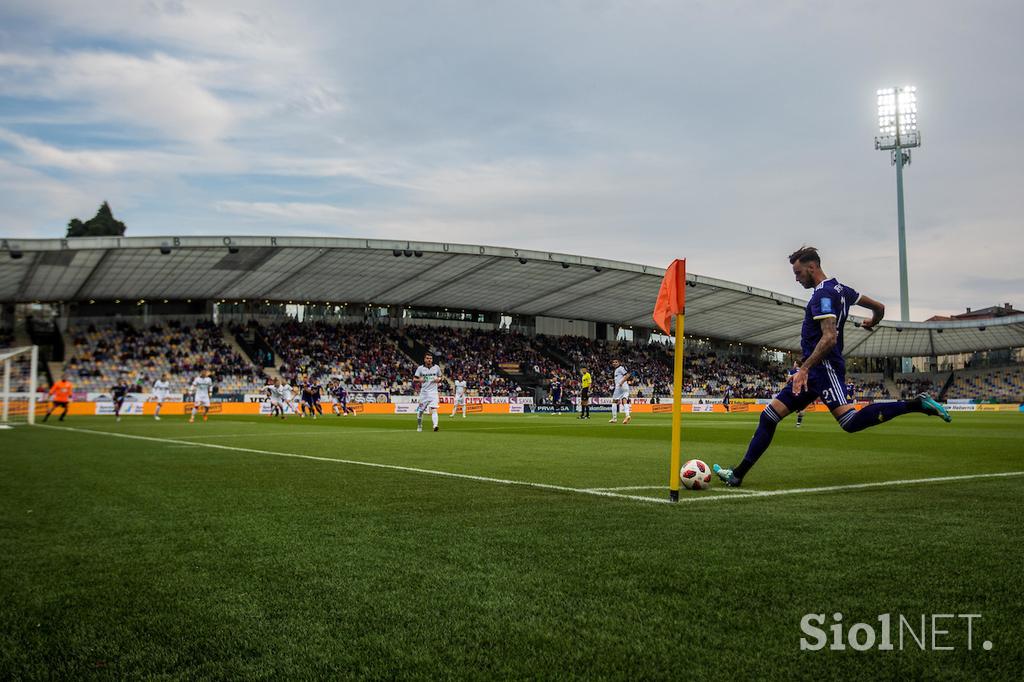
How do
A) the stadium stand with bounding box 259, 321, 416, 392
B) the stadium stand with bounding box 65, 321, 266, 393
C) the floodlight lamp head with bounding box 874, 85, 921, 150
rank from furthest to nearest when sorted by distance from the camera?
the floodlight lamp head with bounding box 874, 85, 921, 150, the stadium stand with bounding box 259, 321, 416, 392, the stadium stand with bounding box 65, 321, 266, 393

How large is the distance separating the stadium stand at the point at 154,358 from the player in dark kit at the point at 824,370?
40.8 m

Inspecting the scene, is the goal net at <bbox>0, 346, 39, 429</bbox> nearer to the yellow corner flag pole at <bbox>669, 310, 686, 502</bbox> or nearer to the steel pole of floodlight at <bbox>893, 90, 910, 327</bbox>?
the yellow corner flag pole at <bbox>669, 310, 686, 502</bbox>

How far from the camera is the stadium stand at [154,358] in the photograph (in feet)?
142

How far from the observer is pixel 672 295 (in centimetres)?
668

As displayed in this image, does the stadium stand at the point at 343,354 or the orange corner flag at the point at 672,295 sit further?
the stadium stand at the point at 343,354

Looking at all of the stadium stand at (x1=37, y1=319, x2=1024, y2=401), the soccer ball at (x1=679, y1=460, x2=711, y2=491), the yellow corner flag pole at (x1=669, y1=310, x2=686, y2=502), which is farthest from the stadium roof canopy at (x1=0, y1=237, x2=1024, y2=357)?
the yellow corner flag pole at (x1=669, y1=310, x2=686, y2=502)

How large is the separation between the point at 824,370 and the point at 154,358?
46443mm

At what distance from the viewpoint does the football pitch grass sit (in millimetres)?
2775

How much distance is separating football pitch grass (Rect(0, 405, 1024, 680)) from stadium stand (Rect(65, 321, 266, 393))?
38.6m

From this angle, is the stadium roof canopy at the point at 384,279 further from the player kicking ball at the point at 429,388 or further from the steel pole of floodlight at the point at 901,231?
the player kicking ball at the point at 429,388

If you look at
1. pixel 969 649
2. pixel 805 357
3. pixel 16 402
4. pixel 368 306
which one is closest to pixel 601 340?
pixel 368 306

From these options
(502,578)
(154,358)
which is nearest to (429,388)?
(502,578)

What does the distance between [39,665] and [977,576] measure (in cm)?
417

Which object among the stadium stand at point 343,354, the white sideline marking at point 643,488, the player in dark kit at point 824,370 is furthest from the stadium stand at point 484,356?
the player in dark kit at point 824,370
